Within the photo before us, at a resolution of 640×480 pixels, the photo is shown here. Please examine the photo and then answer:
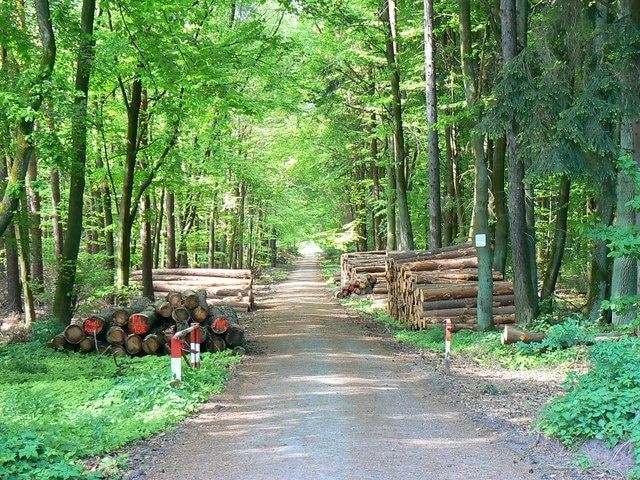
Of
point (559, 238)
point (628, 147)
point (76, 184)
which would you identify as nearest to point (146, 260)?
point (76, 184)

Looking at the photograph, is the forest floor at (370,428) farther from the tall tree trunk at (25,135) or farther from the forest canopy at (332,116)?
the tall tree trunk at (25,135)

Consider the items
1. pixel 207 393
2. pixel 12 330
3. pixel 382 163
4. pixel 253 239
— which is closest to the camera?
pixel 207 393

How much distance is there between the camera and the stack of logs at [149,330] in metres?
13.7

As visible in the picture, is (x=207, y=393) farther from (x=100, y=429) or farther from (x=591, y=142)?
(x=591, y=142)

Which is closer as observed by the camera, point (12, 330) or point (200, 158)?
point (12, 330)

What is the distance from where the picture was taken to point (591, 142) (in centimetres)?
1164

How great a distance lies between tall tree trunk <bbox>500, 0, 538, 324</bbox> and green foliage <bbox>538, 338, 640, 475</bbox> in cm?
688

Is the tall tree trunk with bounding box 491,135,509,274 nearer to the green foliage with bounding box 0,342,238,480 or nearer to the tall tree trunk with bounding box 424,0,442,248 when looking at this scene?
the tall tree trunk with bounding box 424,0,442,248

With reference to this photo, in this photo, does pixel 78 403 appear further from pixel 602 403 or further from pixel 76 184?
pixel 76 184

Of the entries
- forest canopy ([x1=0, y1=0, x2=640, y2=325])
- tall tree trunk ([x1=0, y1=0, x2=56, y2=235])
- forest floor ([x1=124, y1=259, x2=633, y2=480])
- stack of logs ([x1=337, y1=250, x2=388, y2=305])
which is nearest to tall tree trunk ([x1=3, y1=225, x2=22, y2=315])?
forest canopy ([x1=0, y1=0, x2=640, y2=325])

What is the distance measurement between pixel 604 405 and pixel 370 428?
106 inches

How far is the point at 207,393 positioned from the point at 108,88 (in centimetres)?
1410

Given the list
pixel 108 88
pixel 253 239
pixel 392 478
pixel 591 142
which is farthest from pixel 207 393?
pixel 253 239

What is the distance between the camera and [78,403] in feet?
29.7
